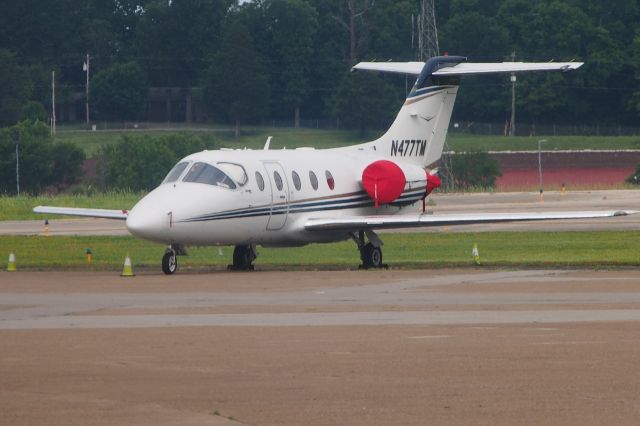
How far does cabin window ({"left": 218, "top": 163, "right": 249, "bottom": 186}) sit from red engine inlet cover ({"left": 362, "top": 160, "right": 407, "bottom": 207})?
401 centimetres

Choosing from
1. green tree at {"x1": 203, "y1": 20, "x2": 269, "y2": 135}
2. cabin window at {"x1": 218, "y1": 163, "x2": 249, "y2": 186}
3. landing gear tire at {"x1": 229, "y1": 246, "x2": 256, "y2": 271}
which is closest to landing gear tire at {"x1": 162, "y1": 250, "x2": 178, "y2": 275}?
cabin window at {"x1": 218, "y1": 163, "x2": 249, "y2": 186}

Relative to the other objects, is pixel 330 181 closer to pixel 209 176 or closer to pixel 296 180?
pixel 296 180

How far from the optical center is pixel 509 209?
205ft

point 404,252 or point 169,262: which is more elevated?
point 169,262

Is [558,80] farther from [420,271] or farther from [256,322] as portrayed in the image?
[256,322]

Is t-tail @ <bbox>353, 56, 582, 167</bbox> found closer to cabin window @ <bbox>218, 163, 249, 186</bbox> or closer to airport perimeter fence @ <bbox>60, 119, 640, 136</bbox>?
cabin window @ <bbox>218, 163, 249, 186</bbox>

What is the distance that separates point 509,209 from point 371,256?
98.6ft

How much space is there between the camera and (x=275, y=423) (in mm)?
13102

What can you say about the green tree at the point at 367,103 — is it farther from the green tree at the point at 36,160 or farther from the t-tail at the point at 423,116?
the t-tail at the point at 423,116

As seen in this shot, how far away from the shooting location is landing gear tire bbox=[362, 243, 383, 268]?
33.2 m

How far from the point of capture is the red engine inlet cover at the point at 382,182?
3453 cm

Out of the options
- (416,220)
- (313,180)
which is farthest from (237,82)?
(416,220)

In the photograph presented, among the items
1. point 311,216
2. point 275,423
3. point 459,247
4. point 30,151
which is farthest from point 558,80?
point 275,423

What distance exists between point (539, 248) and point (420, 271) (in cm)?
853
